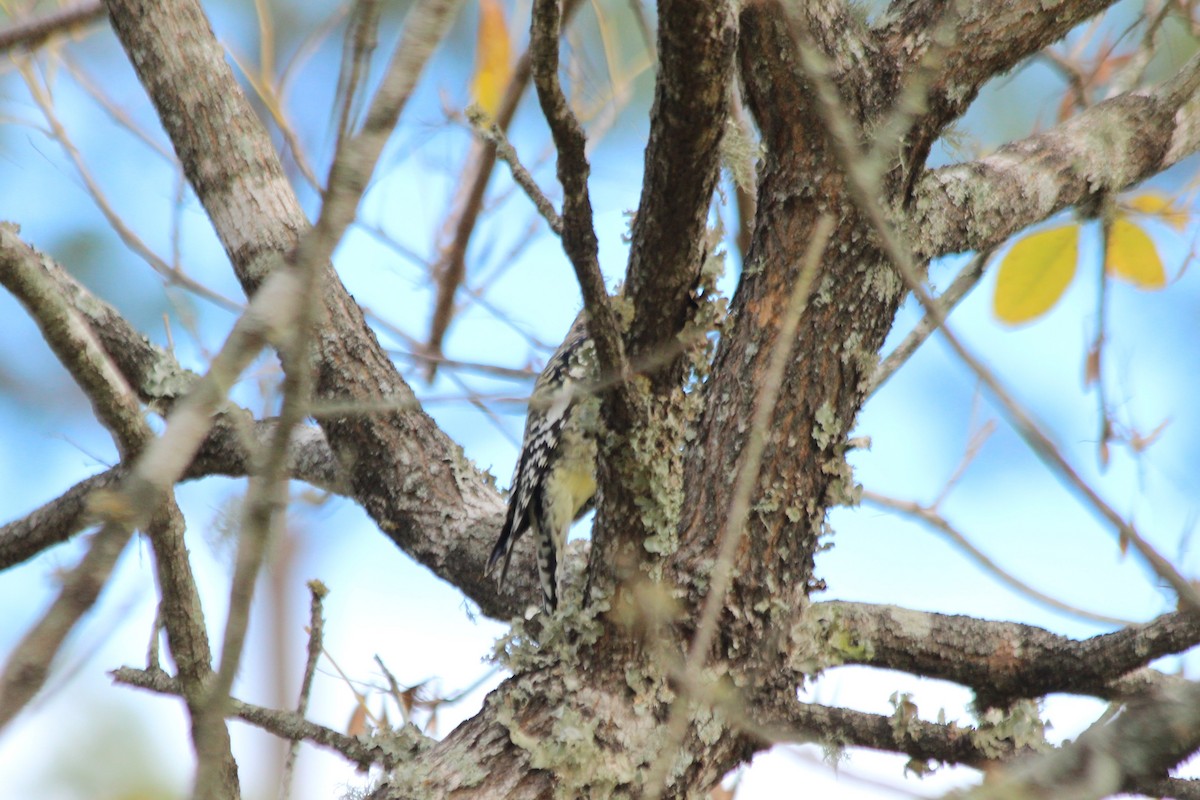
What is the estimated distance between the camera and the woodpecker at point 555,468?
10.6ft

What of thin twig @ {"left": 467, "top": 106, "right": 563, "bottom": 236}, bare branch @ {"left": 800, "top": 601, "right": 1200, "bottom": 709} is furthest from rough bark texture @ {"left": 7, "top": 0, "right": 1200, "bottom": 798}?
thin twig @ {"left": 467, "top": 106, "right": 563, "bottom": 236}

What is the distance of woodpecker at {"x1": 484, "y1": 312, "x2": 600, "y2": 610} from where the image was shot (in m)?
3.25

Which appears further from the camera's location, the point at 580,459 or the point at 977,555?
the point at 580,459

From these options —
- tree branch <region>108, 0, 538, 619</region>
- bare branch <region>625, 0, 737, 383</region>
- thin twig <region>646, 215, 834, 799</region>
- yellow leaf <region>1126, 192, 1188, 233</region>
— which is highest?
yellow leaf <region>1126, 192, 1188, 233</region>

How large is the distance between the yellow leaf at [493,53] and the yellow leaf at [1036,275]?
1.61 metres

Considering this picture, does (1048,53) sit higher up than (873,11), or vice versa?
(1048,53)

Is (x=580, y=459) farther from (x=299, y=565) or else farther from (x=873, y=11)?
(x=873, y=11)

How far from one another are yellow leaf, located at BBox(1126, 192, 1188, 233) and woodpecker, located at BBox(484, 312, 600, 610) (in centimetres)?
153

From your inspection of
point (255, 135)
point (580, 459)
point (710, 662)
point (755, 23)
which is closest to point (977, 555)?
point (710, 662)

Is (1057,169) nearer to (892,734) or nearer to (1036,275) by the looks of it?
(1036,275)

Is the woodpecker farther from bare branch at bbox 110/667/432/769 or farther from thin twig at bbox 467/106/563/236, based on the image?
thin twig at bbox 467/106/563/236

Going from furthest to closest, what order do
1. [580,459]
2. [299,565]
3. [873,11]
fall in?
[580,459] < [299,565] < [873,11]

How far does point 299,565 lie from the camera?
11.9 feet

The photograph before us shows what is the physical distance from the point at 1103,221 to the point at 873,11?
85cm
